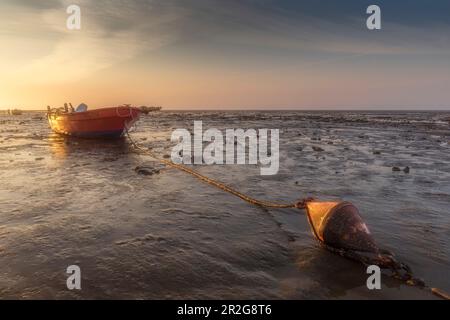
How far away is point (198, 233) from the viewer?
6707 millimetres

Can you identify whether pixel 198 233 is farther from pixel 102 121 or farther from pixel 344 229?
pixel 102 121

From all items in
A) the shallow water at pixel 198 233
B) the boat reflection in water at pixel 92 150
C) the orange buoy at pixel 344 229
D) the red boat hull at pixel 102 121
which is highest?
the red boat hull at pixel 102 121

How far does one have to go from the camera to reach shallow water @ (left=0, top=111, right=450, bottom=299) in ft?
15.4

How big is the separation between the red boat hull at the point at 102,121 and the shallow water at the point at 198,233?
9.33 metres

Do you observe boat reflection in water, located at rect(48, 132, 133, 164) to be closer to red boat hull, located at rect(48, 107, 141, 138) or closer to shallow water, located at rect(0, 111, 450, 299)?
red boat hull, located at rect(48, 107, 141, 138)

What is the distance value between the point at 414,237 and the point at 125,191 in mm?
7721

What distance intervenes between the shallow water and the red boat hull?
30.6 feet

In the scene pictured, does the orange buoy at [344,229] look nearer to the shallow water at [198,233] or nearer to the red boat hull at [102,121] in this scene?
the shallow water at [198,233]

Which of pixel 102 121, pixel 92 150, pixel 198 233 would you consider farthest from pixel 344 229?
pixel 102 121

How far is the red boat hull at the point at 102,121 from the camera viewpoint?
71.9 ft

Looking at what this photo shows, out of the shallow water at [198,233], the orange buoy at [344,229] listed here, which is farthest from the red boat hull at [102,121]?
the orange buoy at [344,229]

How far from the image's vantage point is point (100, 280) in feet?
15.8
